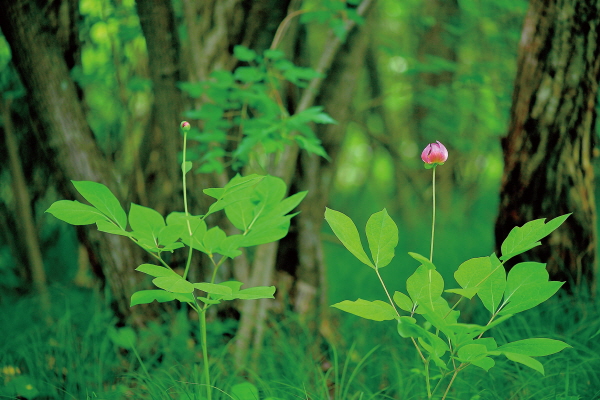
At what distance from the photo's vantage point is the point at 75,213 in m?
0.82

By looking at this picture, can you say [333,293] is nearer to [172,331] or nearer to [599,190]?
[172,331]

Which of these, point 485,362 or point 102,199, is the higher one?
point 102,199

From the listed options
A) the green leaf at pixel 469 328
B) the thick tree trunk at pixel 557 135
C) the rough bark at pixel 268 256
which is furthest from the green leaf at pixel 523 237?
the rough bark at pixel 268 256

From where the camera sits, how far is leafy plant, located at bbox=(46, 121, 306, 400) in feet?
Result: 2.58

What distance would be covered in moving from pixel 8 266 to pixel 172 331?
1.78m

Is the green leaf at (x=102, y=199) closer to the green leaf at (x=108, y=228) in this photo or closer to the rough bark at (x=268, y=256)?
the green leaf at (x=108, y=228)

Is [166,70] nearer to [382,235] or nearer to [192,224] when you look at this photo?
[192,224]

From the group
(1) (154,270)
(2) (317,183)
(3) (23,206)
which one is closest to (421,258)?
(1) (154,270)

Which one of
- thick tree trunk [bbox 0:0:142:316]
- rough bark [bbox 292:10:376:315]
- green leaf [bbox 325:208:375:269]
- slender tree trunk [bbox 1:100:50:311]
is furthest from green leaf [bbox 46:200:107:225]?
slender tree trunk [bbox 1:100:50:311]

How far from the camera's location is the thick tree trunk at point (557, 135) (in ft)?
5.02

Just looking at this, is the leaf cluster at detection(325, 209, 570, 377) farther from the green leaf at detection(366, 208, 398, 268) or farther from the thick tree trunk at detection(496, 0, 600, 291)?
the thick tree trunk at detection(496, 0, 600, 291)

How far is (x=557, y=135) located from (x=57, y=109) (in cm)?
178

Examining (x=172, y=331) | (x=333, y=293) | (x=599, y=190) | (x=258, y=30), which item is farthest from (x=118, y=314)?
(x=599, y=190)

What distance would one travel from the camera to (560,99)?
→ 1560 mm
